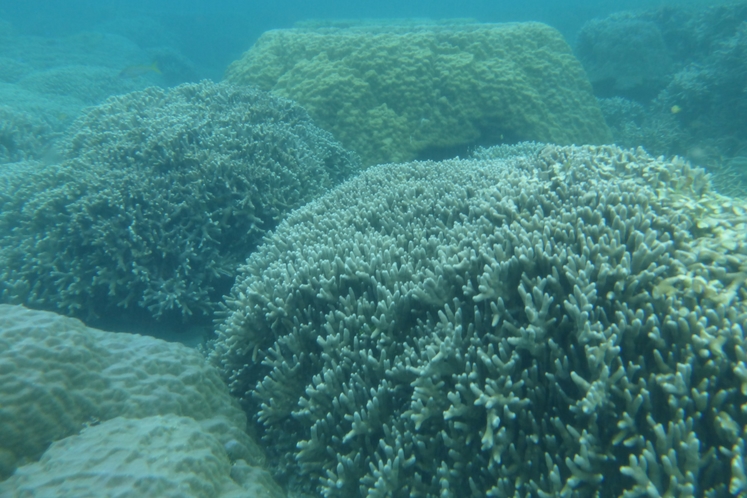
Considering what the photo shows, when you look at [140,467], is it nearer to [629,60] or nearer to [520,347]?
[520,347]

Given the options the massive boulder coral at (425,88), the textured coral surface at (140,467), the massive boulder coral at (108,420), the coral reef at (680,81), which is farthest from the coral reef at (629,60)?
the textured coral surface at (140,467)

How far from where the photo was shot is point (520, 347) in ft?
8.21

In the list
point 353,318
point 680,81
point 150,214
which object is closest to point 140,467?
point 353,318

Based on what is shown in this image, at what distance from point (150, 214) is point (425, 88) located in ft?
19.4

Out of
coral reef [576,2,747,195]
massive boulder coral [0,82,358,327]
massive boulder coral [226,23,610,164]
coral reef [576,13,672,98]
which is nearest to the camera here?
massive boulder coral [0,82,358,327]

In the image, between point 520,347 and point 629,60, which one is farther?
point 629,60

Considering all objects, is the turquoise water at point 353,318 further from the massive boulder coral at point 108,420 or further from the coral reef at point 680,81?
the coral reef at point 680,81

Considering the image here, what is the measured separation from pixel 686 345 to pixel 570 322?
58 cm

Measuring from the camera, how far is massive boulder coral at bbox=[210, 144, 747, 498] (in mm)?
2088

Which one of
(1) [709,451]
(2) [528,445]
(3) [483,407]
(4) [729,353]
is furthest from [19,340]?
(4) [729,353]

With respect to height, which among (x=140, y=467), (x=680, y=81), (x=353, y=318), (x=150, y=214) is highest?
(x=680, y=81)

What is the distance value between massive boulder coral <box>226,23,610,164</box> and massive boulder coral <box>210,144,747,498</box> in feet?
15.5

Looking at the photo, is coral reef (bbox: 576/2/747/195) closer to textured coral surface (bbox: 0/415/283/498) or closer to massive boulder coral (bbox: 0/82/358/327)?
massive boulder coral (bbox: 0/82/358/327)

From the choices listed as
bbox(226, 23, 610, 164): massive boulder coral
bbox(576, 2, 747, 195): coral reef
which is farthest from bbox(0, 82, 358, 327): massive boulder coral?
bbox(576, 2, 747, 195): coral reef
